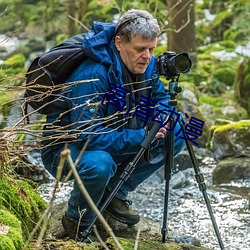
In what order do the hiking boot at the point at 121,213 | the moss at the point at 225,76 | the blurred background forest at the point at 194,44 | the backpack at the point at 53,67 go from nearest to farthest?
the backpack at the point at 53,67, the hiking boot at the point at 121,213, the blurred background forest at the point at 194,44, the moss at the point at 225,76

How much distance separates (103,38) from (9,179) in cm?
96

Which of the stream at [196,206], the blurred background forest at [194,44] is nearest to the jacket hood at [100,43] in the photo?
the stream at [196,206]

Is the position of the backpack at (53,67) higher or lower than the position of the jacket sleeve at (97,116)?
higher

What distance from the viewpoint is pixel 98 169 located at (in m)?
3.20

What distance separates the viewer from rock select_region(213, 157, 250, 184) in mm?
6168

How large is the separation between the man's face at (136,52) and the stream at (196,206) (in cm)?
131

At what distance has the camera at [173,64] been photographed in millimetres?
3238

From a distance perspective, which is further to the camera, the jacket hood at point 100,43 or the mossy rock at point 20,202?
the jacket hood at point 100,43

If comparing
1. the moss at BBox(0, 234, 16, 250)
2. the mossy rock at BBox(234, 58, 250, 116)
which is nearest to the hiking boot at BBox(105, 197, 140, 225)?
the moss at BBox(0, 234, 16, 250)

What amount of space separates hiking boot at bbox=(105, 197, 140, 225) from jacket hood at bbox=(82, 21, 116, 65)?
3.03 ft

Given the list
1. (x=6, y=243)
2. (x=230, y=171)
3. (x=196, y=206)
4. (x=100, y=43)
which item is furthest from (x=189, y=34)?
(x=6, y=243)

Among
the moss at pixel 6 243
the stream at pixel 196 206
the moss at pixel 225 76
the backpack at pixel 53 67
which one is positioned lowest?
the moss at pixel 225 76

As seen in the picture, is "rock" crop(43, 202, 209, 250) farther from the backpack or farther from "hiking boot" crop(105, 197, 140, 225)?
the backpack

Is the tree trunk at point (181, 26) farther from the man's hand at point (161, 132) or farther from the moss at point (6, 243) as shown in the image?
the moss at point (6, 243)
